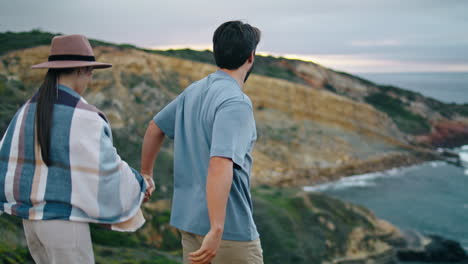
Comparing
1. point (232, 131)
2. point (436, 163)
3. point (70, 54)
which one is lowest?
point (436, 163)

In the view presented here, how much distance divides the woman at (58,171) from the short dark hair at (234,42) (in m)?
0.59

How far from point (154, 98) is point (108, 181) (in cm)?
1804

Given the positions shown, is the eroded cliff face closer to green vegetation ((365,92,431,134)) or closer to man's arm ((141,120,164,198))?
green vegetation ((365,92,431,134))

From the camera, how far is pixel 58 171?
2066mm

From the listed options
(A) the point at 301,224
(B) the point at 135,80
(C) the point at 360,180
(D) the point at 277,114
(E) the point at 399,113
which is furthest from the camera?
(E) the point at 399,113

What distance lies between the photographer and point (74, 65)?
2188mm

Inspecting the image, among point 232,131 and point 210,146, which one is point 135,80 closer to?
point 210,146

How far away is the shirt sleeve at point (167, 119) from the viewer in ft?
7.95

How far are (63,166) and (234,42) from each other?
0.89m

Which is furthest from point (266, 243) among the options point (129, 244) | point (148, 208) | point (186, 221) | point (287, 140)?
point (287, 140)

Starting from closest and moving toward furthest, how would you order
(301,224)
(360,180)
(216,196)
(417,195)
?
(216,196), (301,224), (417,195), (360,180)

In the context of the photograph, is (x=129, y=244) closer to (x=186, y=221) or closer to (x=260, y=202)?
(x=260, y=202)

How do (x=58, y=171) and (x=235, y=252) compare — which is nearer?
(x=58, y=171)

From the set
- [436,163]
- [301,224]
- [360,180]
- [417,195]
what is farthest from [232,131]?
[436,163]
